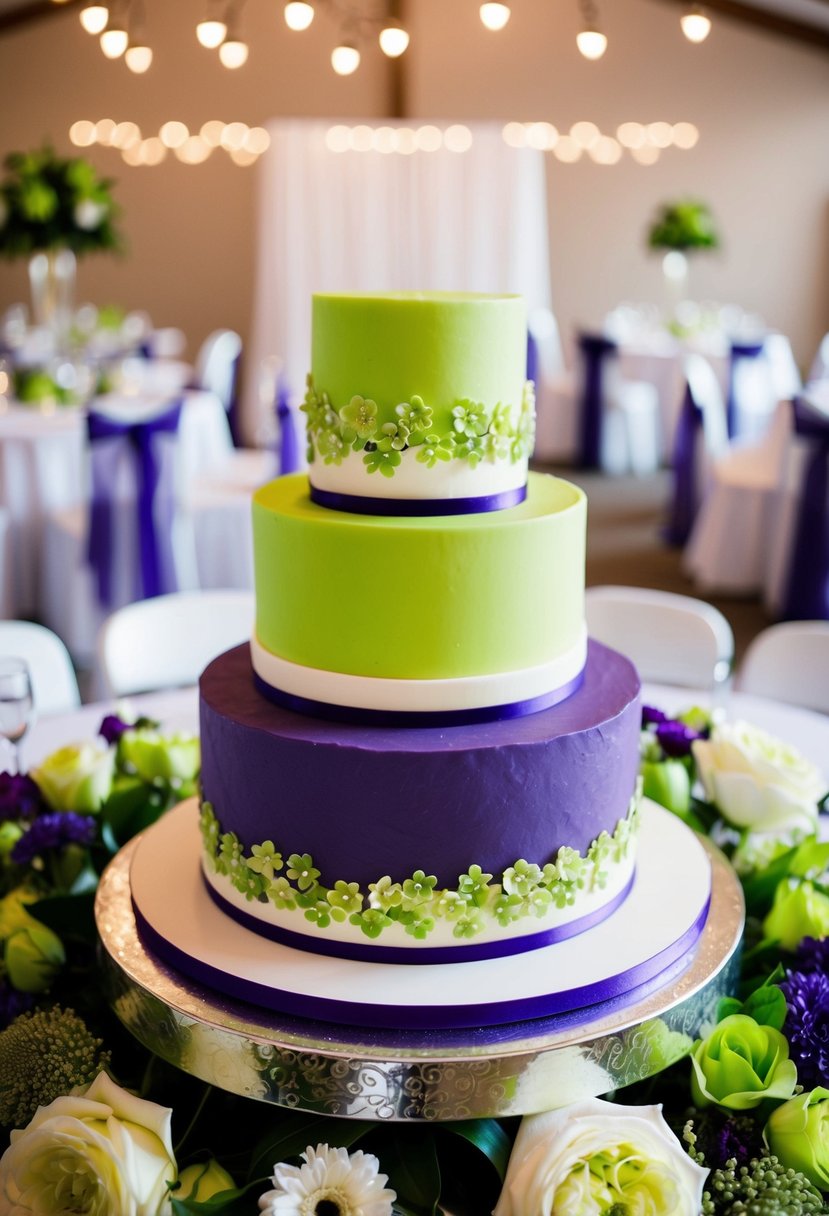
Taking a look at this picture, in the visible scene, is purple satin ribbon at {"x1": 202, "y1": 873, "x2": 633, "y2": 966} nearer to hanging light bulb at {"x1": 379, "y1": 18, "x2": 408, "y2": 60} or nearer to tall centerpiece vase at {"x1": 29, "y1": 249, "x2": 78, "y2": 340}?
hanging light bulb at {"x1": 379, "y1": 18, "x2": 408, "y2": 60}

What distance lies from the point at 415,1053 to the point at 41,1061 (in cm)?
47

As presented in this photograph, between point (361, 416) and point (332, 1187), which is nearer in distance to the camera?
point (332, 1187)

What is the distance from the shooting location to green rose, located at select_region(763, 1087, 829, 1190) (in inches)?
52.3

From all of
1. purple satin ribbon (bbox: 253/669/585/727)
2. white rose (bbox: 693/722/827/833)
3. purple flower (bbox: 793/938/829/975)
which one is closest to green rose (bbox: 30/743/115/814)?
purple satin ribbon (bbox: 253/669/585/727)

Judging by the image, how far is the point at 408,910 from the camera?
137cm

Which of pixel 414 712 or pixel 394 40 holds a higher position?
pixel 394 40

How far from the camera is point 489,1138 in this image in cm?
135

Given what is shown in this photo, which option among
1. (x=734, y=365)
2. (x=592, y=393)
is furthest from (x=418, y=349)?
(x=592, y=393)

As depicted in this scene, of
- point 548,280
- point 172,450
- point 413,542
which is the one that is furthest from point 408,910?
point 548,280

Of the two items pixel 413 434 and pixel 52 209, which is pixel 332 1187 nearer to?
pixel 413 434

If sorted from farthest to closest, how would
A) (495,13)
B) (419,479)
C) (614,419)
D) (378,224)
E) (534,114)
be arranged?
(534,114) → (378,224) → (614,419) → (495,13) → (419,479)

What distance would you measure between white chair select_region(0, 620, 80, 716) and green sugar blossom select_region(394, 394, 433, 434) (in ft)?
5.34

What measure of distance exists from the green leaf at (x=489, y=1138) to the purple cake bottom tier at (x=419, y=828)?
0.18 meters

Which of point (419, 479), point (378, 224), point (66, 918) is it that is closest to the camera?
point (419, 479)
